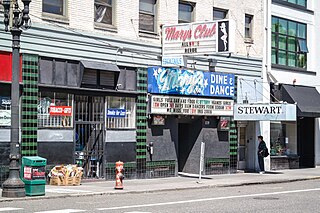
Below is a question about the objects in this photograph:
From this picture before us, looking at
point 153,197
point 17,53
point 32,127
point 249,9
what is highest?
point 249,9

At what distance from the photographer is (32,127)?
21.5m

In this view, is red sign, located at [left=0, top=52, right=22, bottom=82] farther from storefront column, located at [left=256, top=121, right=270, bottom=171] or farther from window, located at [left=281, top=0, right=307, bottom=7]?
window, located at [left=281, top=0, right=307, bottom=7]

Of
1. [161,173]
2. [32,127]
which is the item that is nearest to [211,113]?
[161,173]

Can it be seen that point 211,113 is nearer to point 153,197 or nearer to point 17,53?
point 153,197

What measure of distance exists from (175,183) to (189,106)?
4244mm

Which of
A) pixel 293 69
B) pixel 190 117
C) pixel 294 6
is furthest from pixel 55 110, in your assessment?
pixel 294 6

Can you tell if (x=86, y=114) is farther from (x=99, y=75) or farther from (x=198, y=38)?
(x=198, y=38)

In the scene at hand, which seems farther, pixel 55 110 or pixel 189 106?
pixel 189 106

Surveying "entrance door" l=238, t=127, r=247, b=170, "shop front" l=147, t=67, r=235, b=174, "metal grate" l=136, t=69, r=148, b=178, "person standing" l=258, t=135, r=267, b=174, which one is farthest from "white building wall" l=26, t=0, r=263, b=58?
"person standing" l=258, t=135, r=267, b=174

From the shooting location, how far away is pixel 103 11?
24.4m

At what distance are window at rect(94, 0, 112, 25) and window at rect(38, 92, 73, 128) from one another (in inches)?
127

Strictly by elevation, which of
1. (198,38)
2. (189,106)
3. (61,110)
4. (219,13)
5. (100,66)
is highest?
(219,13)

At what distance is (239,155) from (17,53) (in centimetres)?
1569

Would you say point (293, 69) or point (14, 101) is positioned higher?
point (293, 69)
